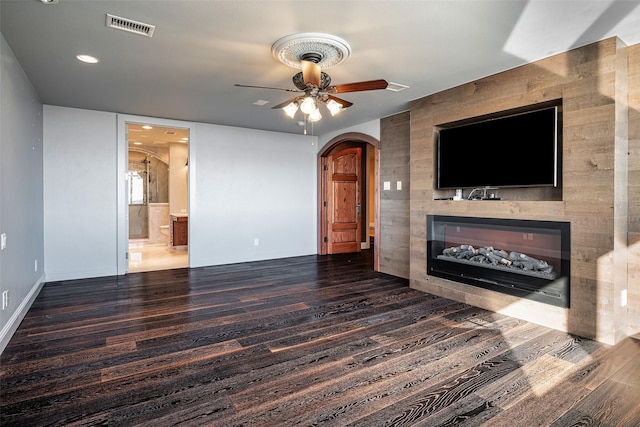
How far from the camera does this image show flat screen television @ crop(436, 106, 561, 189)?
332 cm

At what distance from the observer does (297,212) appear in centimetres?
721

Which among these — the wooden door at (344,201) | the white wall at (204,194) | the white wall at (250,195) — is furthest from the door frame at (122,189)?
the wooden door at (344,201)

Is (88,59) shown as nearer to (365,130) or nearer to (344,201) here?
(365,130)

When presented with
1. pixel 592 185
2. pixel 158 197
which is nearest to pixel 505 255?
pixel 592 185

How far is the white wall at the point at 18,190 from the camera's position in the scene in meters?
2.86

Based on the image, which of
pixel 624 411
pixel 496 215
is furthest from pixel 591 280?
pixel 624 411

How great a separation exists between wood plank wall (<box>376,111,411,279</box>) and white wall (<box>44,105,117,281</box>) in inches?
162

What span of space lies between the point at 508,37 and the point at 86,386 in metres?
3.92

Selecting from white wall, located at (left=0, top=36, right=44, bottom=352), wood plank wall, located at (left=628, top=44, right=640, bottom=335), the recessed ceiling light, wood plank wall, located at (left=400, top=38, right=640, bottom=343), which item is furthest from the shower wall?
wood plank wall, located at (left=628, top=44, right=640, bottom=335)

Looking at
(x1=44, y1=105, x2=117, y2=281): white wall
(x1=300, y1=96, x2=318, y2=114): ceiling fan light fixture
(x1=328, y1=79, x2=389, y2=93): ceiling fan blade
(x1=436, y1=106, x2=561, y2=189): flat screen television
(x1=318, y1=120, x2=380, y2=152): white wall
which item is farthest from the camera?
(x1=318, y1=120, x2=380, y2=152): white wall

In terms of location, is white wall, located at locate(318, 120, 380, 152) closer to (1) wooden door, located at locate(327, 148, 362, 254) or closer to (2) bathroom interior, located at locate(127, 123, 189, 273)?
(1) wooden door, located at locate(327, 148, 362, 254)

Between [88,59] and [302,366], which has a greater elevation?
[88,59]

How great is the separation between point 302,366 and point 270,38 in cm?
252

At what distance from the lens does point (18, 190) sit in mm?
3393
